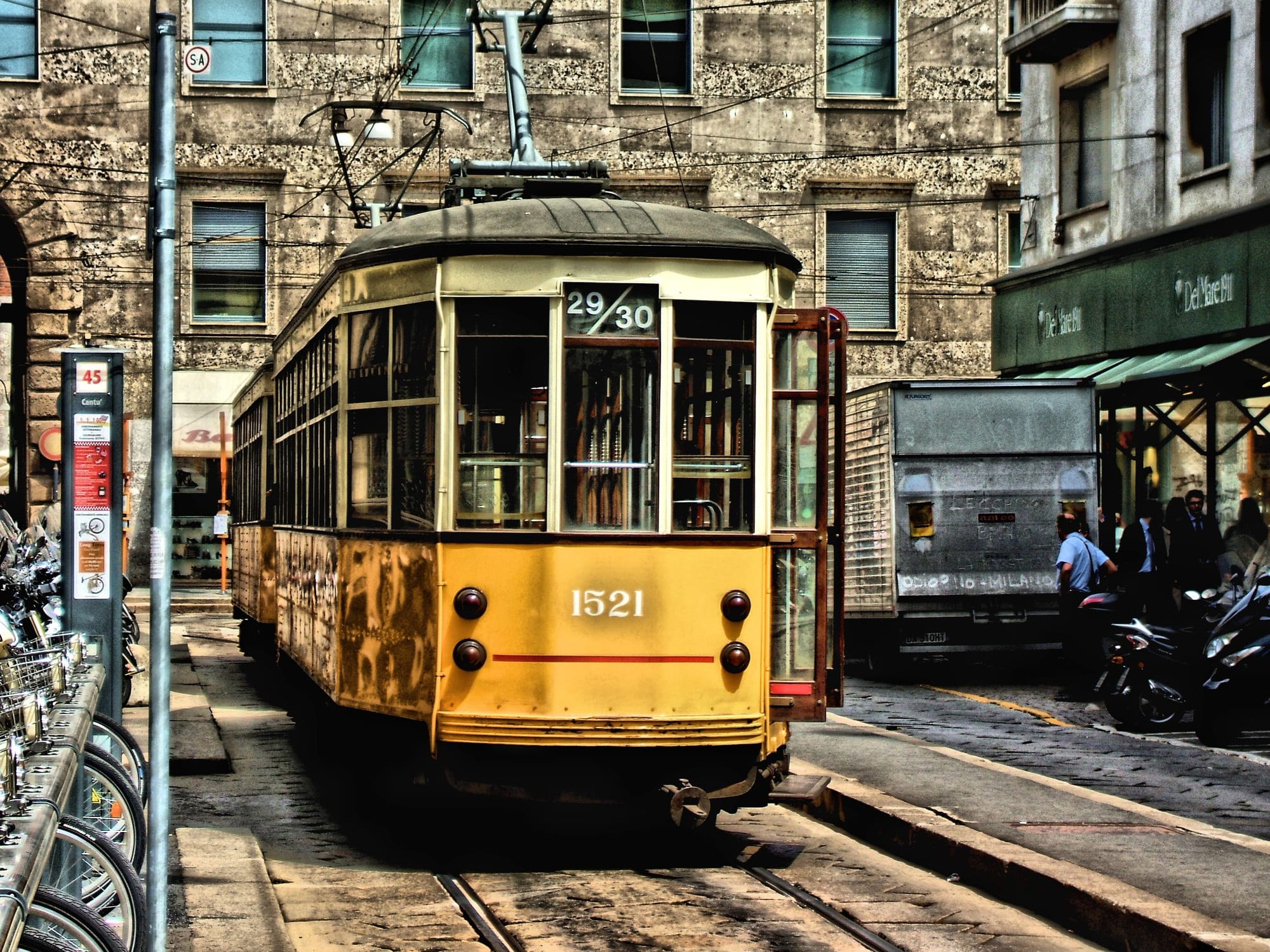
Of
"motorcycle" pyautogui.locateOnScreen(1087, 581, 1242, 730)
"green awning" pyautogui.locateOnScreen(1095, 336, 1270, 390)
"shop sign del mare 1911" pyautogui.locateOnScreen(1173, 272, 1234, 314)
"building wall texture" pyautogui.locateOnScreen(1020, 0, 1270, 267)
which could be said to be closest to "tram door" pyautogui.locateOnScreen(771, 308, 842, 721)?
"motorcycle" pyautogui.locateOnScreen(1087, 581, 1242, 730)

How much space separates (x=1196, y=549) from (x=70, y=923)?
16012 millimetres

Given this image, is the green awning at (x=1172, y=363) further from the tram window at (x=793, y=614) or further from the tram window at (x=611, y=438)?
the tram window at (x=611, y=438)

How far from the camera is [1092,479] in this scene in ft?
61.3

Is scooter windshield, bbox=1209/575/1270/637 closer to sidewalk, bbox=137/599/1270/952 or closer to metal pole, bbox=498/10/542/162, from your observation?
sidewalk, bbox=137/599/1270/952

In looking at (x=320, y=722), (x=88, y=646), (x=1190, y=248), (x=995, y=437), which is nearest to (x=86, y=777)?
(x=88, y=646)

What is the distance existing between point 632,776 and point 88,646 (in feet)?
8.19

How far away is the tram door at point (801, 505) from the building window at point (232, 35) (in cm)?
2382

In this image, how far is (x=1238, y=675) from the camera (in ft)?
43.6

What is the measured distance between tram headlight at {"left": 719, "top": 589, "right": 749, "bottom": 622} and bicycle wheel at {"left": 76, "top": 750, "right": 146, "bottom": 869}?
8.90 ft

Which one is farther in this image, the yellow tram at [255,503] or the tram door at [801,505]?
the yellow tram at [255,503]

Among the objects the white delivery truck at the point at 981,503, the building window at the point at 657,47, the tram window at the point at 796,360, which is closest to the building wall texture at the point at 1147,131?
the white delivery truck at the point at 981,503

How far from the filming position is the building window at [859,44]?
32469mm

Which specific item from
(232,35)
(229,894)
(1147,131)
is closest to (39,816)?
(229,894)

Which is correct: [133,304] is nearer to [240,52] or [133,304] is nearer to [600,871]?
[240,52]
